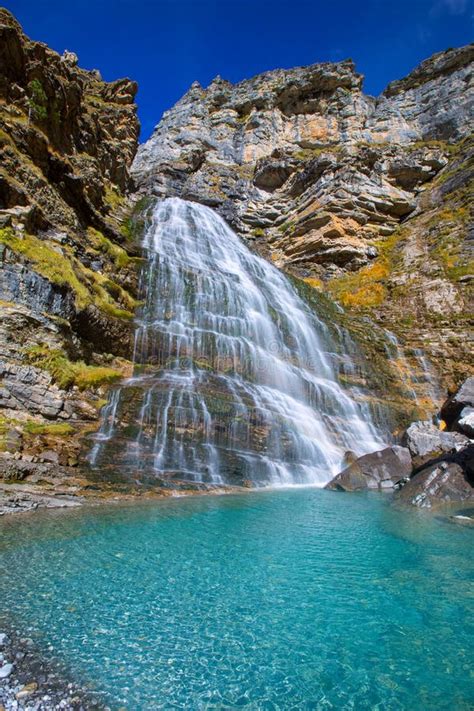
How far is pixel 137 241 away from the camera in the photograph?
25.6 meters

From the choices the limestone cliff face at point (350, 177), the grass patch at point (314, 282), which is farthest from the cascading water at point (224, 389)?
the grass patch at point (314, 282)

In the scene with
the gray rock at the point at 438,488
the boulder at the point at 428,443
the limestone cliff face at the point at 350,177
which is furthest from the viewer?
the limestone cliff face at the point at 350,177

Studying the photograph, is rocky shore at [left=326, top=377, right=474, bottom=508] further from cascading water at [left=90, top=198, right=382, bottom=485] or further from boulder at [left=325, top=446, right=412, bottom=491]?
cascading water at [left=90, top=198, right=382, bottom=485]

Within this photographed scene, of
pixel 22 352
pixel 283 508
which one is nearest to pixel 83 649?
pixel 283 508

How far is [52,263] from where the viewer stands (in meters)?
14.5

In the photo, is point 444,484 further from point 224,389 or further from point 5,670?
point 5,670

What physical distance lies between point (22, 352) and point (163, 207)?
26333mm

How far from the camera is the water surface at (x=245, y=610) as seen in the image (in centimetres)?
316

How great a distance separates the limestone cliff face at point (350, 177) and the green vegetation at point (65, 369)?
20789mm

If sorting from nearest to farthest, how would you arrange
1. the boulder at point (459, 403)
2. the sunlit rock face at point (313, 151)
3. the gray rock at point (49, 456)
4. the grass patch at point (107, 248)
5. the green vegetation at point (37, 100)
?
1. the gray rock at point (49, 456)
2. the green vegetation at point (37, 100)
3. the boulder at point (459, 403)
4. the grass patch at point (107, 248)
5. the sunlit rock face at point (313, 151)

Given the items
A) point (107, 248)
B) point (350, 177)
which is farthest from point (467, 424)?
point (350, 177)

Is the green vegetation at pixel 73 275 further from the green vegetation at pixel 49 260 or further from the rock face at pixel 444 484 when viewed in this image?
the rock face at pixel 444 484

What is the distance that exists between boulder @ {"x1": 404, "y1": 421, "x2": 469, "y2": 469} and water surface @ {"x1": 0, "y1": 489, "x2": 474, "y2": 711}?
831 cm

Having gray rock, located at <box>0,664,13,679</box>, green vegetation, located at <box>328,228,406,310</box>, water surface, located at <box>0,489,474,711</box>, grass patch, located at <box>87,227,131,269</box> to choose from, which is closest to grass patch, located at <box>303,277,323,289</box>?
green vegetation, located at <box>328,228,406,310</box>
